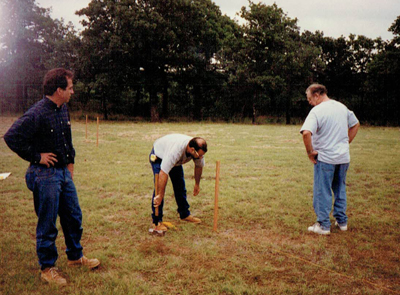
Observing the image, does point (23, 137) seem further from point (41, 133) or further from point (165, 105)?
point (165, 105)

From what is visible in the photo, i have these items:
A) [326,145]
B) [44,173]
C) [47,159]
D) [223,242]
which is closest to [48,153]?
[47,159]

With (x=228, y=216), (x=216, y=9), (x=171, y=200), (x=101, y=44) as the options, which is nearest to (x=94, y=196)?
(x=171, y=200)

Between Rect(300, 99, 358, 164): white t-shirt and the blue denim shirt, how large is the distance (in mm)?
3120

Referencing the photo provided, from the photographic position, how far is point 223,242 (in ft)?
14.9

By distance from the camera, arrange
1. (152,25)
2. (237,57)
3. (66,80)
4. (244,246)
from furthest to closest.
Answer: (237,57)
(152,25)
(244,246)
(66,80)

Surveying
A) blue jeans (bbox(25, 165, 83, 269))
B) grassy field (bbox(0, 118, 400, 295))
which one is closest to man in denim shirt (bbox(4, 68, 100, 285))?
blue jeans (bbox(25, 165, 83, 269))

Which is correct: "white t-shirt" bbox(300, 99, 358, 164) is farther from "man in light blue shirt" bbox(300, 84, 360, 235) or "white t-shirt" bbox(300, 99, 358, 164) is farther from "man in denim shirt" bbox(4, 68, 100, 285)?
"man in denim shirt" bbox(4, 68, 100, 285)

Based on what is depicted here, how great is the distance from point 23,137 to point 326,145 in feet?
12.6

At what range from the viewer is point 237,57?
30.5m

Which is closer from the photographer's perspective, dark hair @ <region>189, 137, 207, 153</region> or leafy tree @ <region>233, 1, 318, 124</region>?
dark hair @ <region>189, 137, 207, 153</region>

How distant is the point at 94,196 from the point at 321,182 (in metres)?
4.35

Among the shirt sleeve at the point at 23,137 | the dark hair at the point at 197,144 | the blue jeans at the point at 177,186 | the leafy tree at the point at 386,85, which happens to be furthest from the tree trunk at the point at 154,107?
the shirt sleeve at the point at 23,137

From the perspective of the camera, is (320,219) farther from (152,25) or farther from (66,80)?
(152,25)

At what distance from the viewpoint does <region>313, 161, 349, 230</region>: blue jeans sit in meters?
4.71
